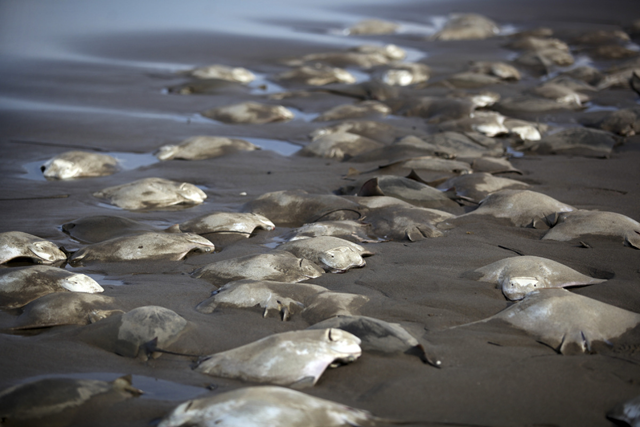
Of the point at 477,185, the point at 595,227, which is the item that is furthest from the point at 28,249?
the point at 595,227

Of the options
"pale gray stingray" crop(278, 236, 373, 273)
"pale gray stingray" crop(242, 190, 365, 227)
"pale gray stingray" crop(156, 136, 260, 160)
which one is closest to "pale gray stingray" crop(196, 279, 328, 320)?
"pale gray stingray" crop(278, 236, 373, 273)

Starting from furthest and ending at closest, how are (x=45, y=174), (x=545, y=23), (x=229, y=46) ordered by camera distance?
(x=545, y=23), (x=229, y=46), (x=45, y=174)

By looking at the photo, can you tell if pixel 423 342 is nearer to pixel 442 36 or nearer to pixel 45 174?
pixel 45 174

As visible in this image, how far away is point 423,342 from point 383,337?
218 millimetres

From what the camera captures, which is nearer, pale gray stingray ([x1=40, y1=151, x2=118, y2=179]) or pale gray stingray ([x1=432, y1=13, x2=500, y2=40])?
pale gray stingray ([x1=40, y1=151, x2=118, y2=179])

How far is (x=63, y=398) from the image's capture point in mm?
2020

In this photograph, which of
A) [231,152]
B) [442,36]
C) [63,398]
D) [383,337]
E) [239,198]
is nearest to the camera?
[63,398]

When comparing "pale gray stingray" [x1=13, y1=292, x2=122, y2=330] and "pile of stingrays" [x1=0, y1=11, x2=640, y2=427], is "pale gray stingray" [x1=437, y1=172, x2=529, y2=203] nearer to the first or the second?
"pile of stingrays" [x1=0, y1=11, x2=640, y2=427]

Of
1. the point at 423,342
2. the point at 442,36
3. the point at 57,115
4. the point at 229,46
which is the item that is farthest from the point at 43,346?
the point at 442,36

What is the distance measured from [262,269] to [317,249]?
1.36 feet

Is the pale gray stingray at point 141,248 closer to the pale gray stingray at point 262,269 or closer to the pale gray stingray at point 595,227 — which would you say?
the pale gray stingray at point 262,269

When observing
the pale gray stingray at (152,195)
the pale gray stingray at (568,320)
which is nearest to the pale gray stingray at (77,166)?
the pale gray stingray at (152,195)

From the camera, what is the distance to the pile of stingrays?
219 cm

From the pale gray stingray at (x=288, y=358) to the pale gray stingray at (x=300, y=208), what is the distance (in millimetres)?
2044
